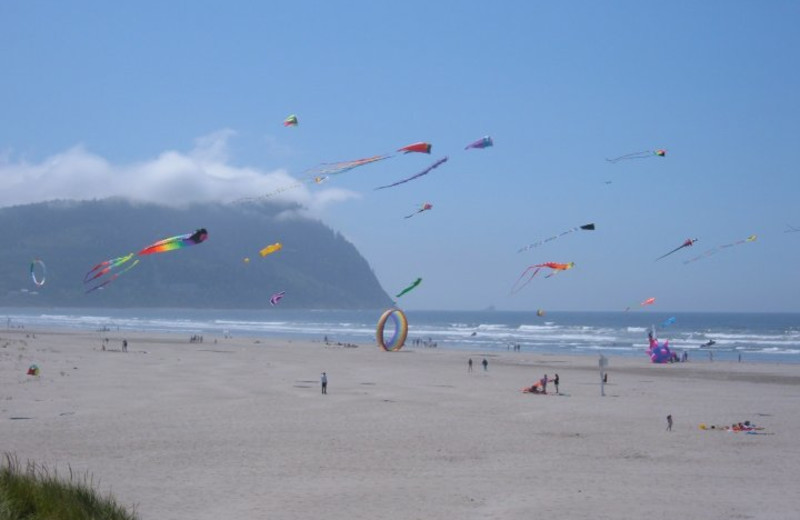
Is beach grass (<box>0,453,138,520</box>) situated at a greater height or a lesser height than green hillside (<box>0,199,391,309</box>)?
lesser

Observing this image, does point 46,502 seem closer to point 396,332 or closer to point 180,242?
point 180,242

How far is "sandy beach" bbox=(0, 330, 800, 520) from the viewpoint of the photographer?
32.4ft

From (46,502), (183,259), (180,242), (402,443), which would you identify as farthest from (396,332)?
(183,259)

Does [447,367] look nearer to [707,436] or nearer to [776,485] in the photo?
[707,436]

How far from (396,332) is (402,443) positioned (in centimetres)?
2906

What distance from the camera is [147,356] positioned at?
33594 mm

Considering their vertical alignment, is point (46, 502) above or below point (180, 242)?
below

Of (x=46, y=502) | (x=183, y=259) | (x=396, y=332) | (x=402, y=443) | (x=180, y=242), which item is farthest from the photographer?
(x=183, y=259)

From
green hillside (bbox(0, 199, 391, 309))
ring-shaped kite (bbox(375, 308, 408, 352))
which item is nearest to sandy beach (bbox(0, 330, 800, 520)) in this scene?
ring-shaped kite (bbox(375, 308, 408, 352))

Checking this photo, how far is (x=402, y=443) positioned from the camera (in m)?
14.0

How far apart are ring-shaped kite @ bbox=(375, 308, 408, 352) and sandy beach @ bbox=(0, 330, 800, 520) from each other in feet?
48.5

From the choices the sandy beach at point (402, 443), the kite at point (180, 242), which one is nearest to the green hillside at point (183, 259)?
the sandy beach at point (402, 443)

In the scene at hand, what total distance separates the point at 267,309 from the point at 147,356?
146 m

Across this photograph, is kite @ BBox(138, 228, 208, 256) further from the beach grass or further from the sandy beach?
the beach grass
